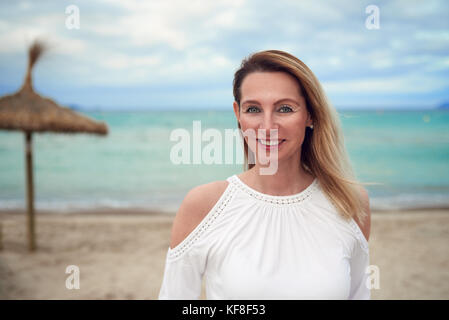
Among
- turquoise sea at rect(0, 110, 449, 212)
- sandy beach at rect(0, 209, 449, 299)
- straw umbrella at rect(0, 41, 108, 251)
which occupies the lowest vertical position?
sandy beach at rect(0, 209, 449, 299)

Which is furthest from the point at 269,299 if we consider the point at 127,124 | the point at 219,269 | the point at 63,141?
the point at 127,124

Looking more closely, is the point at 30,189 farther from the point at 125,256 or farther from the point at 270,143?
the point at 270,143

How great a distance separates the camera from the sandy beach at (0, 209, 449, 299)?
4.98 m

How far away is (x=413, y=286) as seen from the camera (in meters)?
5.14

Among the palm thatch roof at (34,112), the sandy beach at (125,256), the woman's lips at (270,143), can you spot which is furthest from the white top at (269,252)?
the palm thatch roof at (34,112)

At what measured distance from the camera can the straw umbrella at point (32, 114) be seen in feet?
17.8

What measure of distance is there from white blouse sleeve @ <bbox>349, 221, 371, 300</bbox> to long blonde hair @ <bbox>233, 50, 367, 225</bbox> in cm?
10

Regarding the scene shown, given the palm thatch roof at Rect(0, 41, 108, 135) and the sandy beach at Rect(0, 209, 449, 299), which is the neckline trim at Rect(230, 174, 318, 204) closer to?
the sandy beach at Rect(0, 209, 449, 299)

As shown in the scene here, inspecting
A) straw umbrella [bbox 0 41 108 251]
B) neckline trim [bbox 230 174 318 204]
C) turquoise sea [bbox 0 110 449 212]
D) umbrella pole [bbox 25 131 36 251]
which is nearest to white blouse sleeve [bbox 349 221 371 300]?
neckline trim [bbox 230 174 318 204]

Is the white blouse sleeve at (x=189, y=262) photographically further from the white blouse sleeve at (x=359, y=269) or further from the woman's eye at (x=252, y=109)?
the white blouse sleeve at (x=359, y=269)

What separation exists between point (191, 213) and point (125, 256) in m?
5.17

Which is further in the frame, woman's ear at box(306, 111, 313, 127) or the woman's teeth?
woman's ear at box(306, 111, 313, 127)

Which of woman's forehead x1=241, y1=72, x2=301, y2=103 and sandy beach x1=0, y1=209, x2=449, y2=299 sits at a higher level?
woman's forehead x1=241, y1=72, x2=301, y2=103
